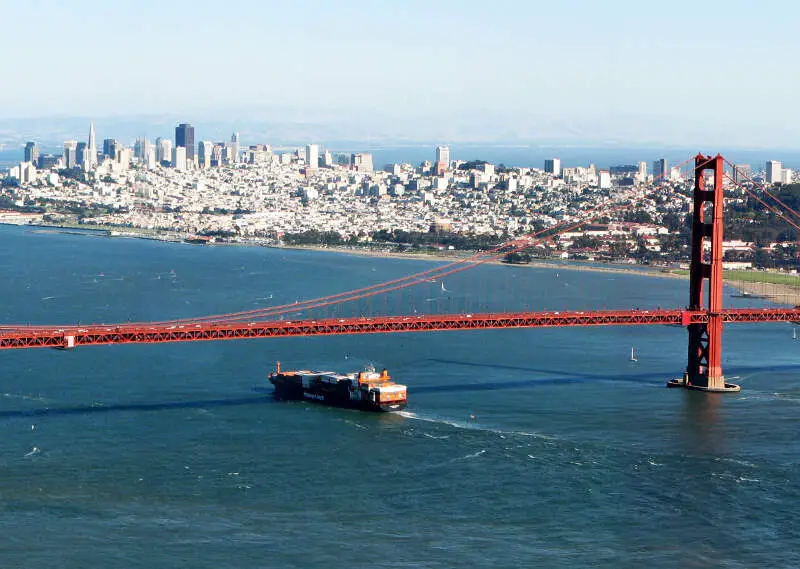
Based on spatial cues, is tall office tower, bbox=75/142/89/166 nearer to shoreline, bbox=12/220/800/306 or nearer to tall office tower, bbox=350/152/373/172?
tall office tower, bbox=350/152/373/172

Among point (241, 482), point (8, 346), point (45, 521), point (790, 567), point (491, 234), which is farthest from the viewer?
point (491, 234)

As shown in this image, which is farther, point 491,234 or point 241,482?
point 491,234

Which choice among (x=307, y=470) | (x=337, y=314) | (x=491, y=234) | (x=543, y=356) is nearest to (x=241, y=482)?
(x=307, y=470)

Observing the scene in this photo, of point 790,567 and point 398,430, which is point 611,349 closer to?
point 398,430

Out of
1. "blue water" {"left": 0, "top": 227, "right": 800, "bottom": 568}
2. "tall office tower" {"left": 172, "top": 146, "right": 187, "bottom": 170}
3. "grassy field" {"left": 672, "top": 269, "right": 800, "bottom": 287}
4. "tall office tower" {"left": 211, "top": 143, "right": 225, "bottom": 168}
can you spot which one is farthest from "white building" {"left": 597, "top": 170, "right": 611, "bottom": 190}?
"blue water" {"left": 0, "top": 227, "right": 800, "bottom": 568}

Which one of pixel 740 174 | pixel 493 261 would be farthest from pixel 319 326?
pixel 740 174

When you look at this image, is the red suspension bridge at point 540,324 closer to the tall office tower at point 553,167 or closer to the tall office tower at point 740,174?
the tall office tower at point 740,174

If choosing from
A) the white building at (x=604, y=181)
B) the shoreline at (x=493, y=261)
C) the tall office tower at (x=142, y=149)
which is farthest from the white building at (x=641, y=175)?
the tall office tower at (x=142, y=149)
